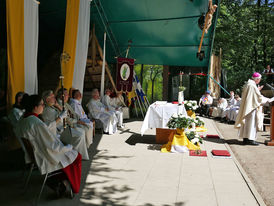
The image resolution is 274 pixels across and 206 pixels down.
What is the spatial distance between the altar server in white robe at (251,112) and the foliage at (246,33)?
1306 cm

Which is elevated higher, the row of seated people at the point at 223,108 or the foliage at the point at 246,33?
the foliage at the point at 246,33

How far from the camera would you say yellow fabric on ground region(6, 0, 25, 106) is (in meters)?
4.31

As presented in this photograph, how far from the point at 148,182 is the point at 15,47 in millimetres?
3080

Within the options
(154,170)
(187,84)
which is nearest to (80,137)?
(154,170)

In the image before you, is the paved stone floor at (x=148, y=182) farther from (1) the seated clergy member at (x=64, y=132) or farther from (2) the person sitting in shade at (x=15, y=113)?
(2) the person sitting in shade at (x=15, y=113)

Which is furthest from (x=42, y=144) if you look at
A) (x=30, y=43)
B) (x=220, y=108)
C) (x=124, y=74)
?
(x=220, y=108)

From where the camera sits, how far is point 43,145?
3.17 meters

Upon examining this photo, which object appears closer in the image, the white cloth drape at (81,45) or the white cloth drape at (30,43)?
the white cloth drape at (30,43)

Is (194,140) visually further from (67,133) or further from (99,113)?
(99,113)

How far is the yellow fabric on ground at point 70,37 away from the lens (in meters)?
5.88

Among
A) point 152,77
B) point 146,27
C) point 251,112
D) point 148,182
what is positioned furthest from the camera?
point 152,77

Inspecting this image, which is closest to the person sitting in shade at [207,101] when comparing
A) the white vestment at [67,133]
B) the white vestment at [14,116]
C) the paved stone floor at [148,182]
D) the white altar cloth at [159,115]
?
the white altar cloth at [159,115]

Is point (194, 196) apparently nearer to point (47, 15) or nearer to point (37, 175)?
point (37, 175)

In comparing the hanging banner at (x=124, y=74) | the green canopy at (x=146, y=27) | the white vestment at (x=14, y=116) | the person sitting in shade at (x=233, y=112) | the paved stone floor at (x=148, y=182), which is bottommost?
the paved stone floor at (x=148, y=182)
